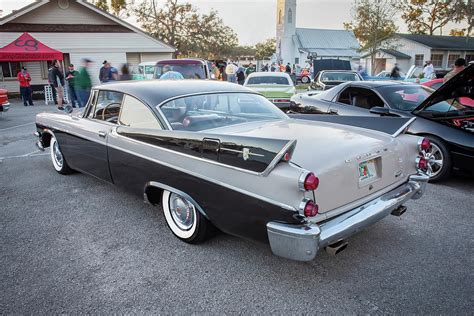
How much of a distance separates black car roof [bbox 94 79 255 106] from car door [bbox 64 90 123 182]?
6.8 inches

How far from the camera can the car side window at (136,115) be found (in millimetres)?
3568

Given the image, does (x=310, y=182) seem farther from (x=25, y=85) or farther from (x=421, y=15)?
(x=421, y=15)

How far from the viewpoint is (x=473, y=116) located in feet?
16.3

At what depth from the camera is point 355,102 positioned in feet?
21.1

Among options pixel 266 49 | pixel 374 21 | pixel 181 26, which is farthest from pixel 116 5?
pixel 266 49

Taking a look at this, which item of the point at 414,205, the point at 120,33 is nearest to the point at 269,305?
the point at 414,205

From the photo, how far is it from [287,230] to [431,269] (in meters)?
1.43

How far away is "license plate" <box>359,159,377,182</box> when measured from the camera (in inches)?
112

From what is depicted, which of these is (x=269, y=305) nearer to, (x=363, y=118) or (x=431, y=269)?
(x=431, y=269)

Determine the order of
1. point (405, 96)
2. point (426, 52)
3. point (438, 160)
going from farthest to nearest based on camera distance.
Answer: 1. point (426, 52)
2. point (405, 96)
3. point (438, 160)

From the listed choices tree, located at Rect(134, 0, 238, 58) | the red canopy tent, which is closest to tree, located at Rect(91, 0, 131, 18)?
tree, located at Rect(134, 0, 238, 58)

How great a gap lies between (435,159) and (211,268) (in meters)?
3.68

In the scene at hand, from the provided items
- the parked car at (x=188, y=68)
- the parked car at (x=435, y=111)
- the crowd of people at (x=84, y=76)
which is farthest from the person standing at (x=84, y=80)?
the parked car at (x=435, y=111)

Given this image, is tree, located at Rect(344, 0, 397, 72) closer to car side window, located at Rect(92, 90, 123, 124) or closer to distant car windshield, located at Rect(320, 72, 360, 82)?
distant car windshield, located at Rect(320, 72, 360, 82)
